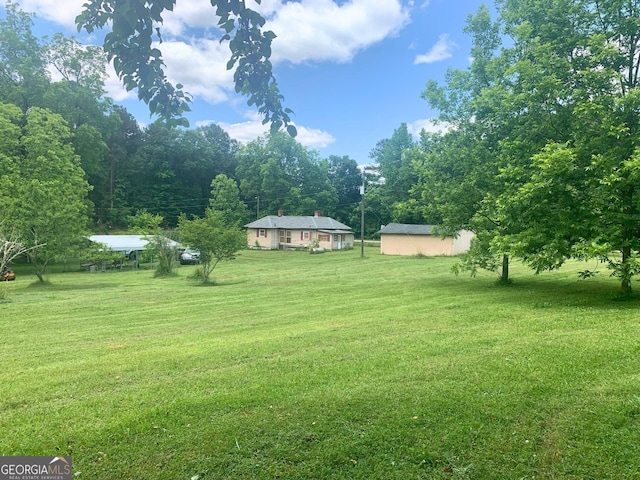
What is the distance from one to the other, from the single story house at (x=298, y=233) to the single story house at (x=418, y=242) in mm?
7183

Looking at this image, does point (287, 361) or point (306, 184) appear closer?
point (287, 361)

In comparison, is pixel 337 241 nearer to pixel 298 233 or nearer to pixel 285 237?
pixel 298 233

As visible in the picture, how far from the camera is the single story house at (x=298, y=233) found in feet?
132

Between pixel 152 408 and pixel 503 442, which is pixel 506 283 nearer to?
pixel 503 442

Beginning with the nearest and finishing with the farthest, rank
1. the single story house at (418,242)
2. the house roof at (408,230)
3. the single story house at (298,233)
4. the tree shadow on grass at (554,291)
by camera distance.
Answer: the tree shadow on grass at (554,291) < the single story house at (418,242) < the house roof at (408,230) < the single story house at (298,233)

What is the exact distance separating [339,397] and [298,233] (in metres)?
38.2

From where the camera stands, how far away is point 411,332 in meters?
6.63

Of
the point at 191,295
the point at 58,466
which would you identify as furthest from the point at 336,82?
the point at 191,295

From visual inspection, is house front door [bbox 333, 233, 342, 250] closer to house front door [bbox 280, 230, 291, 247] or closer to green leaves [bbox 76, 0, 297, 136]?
house front door [bbox 280, 230, 291, 247]

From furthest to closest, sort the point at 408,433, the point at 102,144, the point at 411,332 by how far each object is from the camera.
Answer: the point at 102,144
the point at 411,332
the point at 408,433

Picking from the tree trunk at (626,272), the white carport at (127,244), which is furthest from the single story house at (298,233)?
the tree trunk at (626,272)

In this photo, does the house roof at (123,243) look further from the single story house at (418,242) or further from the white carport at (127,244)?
the single story house at (418,242)

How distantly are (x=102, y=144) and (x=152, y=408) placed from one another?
3686cm

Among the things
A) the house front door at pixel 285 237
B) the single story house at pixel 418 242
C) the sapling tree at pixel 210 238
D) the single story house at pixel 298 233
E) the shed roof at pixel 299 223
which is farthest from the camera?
the house front door at pixel 285 237
